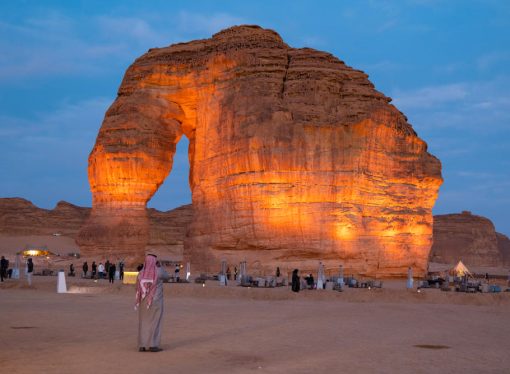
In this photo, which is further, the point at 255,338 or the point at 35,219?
the point at 35,219

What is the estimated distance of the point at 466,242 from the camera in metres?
98.9

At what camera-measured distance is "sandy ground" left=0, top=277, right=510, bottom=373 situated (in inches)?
400

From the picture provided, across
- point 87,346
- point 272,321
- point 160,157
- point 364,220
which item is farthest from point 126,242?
point 87,346

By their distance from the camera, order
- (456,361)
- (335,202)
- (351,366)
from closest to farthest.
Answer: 1. (351,366)
2. (456,361)
3. (335,202)

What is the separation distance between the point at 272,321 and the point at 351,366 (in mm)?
7017

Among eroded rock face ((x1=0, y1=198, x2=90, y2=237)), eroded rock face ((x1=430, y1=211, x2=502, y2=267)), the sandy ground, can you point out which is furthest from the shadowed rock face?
eroded rock face ((x1=430, y1=211, x2=502, y2=267))

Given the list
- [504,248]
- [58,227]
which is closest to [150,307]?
[58,227]

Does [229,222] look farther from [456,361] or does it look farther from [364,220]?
[456,361]

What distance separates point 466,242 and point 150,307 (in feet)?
309

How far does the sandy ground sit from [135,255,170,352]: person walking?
0.78 feet

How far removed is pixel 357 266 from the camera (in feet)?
134

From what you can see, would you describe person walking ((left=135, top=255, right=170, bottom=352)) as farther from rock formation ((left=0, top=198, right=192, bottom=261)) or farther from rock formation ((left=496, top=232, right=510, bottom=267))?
rock formation ((left=496, top=232, right=510, bottom=267))

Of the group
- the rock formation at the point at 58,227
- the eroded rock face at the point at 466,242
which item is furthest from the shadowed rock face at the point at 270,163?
the eroded rock face at the point at 466,242

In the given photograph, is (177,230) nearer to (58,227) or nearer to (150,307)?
(58,227)
